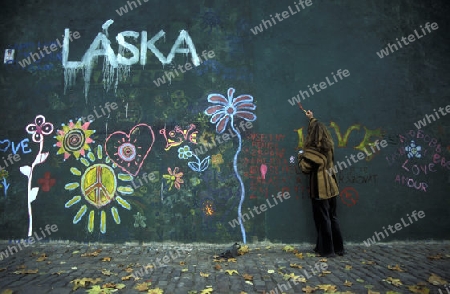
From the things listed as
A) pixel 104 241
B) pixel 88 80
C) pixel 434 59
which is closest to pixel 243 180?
pixel 104 241

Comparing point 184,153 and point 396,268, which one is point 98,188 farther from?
point 396,268

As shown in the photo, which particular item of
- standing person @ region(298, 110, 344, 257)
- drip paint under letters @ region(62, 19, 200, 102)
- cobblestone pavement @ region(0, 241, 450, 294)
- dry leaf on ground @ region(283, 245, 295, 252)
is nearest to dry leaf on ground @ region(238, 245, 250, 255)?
cobblestone pavement @ region(0, 241, 450, 294)

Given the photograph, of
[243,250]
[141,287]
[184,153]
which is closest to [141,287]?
[141,287]

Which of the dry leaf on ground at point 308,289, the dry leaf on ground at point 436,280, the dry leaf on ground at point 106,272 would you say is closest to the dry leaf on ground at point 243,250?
the dry leaf on ground at point 308,289

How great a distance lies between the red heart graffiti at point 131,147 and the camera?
18.5 ft

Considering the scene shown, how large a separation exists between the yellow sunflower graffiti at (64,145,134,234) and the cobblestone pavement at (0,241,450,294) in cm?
56

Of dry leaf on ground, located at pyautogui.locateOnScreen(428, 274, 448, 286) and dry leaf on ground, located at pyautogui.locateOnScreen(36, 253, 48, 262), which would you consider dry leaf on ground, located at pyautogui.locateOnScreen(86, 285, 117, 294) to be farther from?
dry leaf on ground, located at pyautogui.locateOnScreen(428, 274, 448, 286)

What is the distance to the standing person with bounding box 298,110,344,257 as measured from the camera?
471cm

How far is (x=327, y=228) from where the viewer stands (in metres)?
4.68

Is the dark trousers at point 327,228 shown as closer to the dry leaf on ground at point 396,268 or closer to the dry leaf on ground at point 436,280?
the dry leaf on ground at point 396,268

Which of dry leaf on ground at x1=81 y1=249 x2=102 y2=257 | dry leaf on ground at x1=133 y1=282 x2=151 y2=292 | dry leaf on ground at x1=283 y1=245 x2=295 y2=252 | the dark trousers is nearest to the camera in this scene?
dry leaf on ground at x1=133 y1=282 x2=151 y2=292

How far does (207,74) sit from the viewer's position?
581cm

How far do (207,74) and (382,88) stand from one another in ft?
11.3

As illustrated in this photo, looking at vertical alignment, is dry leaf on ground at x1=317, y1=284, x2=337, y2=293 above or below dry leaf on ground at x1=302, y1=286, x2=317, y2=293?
below
